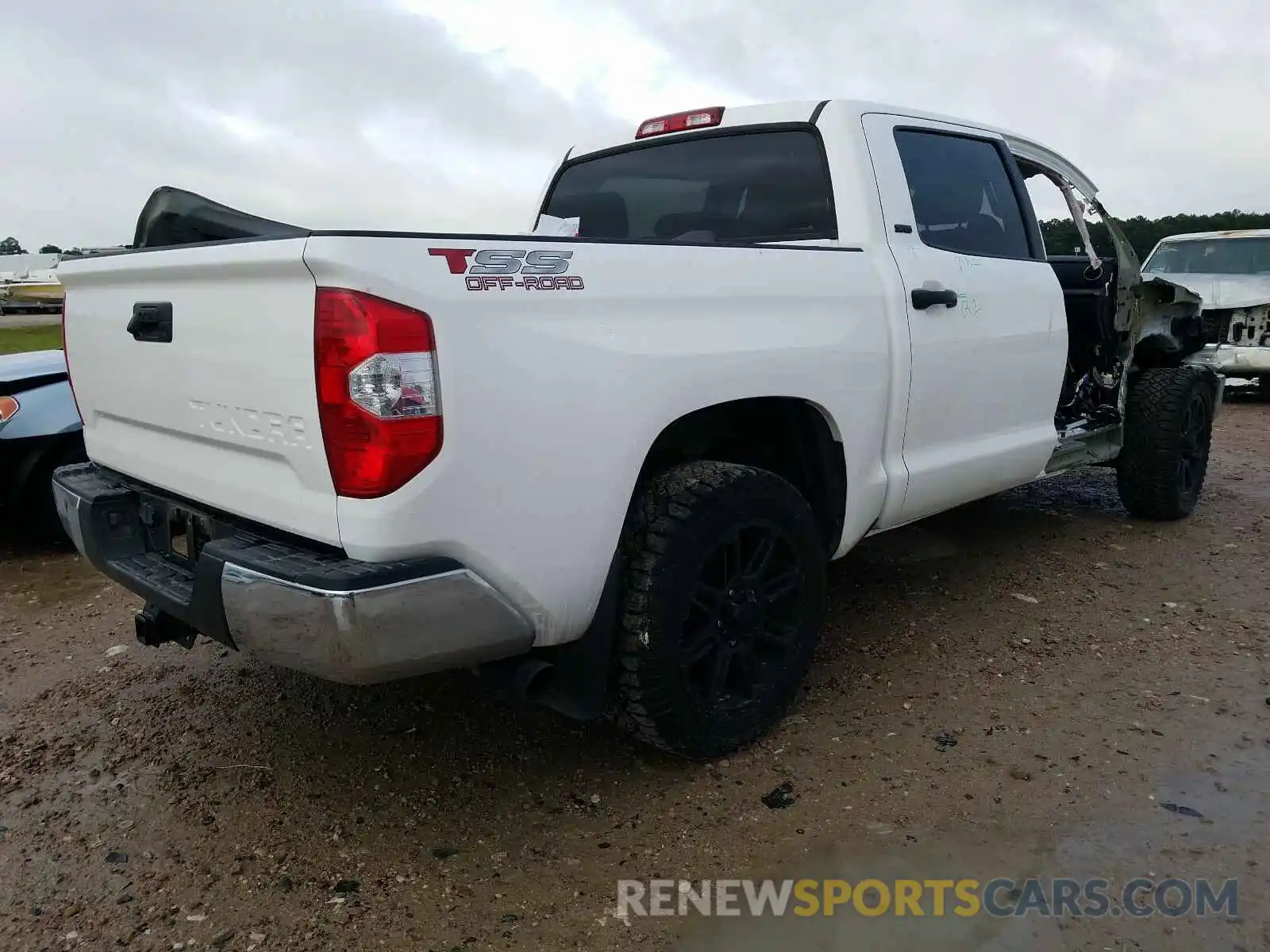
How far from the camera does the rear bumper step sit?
2088 millimetres

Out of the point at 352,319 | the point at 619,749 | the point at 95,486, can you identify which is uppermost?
the point at 352,319

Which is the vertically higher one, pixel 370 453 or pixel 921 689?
pixel 370 453

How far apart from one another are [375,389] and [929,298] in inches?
80.1

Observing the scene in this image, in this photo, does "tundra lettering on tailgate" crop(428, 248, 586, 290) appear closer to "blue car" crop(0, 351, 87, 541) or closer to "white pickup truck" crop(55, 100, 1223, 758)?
"white pickup truck" crop(55, 100, 1223, 758)

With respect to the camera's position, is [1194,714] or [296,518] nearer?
[296,518]

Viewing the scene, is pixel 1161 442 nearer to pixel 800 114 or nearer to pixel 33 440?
pixel 800 114

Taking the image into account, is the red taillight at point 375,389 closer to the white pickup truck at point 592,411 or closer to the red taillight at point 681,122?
the white pickup truck at point 592,411

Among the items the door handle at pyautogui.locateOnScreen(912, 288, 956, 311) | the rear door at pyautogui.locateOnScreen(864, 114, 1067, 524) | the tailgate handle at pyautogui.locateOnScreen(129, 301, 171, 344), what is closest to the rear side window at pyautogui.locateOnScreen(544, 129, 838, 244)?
the rear door at pyautogui.locateOnScreen(864, 114, 1067, 524)

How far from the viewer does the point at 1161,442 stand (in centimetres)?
518

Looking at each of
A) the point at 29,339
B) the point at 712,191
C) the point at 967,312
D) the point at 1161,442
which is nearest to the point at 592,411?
the point at 712,191

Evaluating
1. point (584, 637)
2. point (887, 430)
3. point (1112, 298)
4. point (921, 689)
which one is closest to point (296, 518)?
point (584, 637)

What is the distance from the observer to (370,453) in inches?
82.4

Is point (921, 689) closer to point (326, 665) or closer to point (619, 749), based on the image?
point (619, 749)

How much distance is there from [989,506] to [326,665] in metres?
4.73
